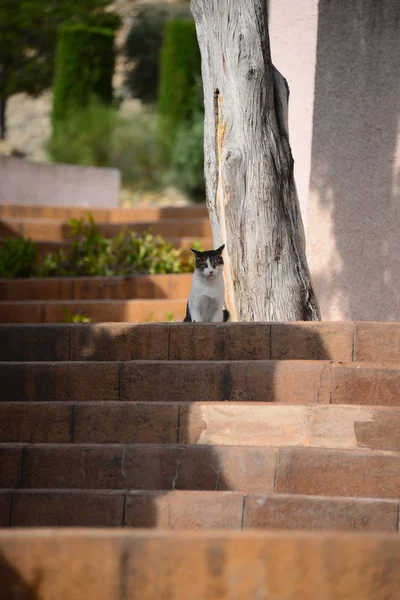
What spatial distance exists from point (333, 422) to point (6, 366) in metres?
2.13

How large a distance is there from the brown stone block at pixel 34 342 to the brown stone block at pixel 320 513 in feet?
6.81

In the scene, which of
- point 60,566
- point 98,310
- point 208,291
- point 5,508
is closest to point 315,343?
point 208,291

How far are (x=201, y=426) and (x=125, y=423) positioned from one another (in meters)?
0.45

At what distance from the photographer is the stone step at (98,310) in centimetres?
913

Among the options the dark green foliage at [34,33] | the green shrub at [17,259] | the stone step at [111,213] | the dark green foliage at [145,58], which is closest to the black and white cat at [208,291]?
the green shrub at [17,259]

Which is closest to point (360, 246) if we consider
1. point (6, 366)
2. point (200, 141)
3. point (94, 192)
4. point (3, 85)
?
point (6, 366)

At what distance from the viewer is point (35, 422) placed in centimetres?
537

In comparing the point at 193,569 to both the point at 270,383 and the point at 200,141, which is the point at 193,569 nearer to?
the point at 270,383

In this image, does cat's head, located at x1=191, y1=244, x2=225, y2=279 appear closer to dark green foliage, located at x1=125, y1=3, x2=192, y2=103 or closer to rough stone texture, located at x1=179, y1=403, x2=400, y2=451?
rough stone texture, located at x1=179, y1=403, x2=400, y2=451

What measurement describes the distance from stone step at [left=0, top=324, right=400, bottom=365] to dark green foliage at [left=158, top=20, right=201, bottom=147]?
12641 mm

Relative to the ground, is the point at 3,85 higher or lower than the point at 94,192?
higher

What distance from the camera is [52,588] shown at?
3.08 m

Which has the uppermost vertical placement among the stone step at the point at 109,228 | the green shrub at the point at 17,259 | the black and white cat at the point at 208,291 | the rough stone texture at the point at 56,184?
the rough stone texture at the point at 56,184

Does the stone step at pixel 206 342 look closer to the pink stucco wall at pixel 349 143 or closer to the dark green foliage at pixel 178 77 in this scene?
the pink stucco wall at pixel 349 143
